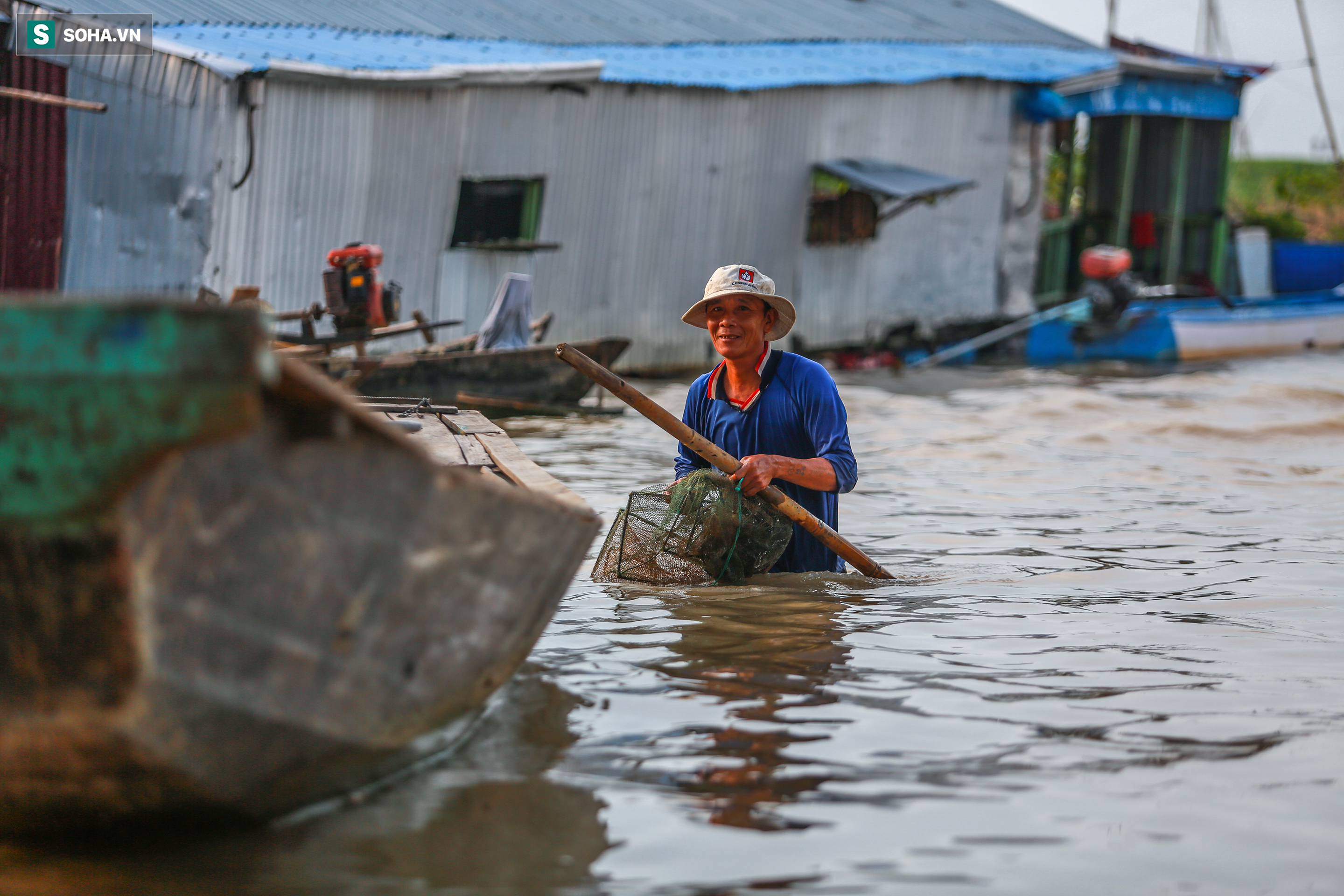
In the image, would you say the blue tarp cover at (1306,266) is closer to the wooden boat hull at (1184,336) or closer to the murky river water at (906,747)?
the wooden boat hull at (1184,336)

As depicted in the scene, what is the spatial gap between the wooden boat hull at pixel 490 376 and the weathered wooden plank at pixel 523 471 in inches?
157

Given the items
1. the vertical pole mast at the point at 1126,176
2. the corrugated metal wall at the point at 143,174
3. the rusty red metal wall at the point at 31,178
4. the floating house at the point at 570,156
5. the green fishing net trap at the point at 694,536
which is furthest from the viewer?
the vertical pole mast at the point at 1126,176

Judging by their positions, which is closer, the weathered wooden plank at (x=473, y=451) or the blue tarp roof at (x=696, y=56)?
the weathered wooden plank at (x=473, y=451)

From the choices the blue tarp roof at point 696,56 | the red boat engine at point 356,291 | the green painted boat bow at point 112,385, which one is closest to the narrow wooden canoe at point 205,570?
the green painted boat bow at point 112,385

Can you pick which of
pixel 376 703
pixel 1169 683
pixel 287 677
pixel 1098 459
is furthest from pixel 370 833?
pixel 1098 459

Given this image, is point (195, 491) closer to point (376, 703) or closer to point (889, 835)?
point (376, 703)

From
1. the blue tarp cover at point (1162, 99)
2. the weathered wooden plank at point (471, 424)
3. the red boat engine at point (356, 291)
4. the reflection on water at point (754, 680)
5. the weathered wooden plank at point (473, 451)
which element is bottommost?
the reflection on water at point (754, 680)

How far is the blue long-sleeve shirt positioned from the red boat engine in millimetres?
5082

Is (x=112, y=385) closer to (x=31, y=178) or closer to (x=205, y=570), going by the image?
(x=205, y=570)

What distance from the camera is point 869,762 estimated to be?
3.33 metres

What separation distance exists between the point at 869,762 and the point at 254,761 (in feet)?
4.88

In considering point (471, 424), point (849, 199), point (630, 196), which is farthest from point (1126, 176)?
point (471, 424)

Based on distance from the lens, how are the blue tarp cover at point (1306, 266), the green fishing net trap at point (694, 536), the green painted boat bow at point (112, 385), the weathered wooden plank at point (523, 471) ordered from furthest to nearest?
the blue tarp cover at point (1306, 266) < the green fishing net trap at point (694, 536) < the weathered wooden plank at point (523, 471) < the green painted boat bow at point (112, 385)

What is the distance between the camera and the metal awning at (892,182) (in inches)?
600
